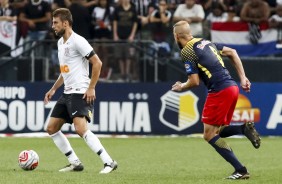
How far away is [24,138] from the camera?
20547 millimetres

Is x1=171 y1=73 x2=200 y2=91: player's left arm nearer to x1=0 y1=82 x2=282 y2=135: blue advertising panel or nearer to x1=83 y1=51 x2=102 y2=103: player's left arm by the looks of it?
x1=83 y1=51 x2=102 y2=103: player's left arm

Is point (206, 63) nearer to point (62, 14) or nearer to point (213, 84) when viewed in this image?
point (213, 84)

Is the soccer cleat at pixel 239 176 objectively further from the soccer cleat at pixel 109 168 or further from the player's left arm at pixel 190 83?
the soccer cleat at pixel 109 168

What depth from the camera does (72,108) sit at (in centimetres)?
1268

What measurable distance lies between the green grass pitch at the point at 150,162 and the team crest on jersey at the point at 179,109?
0.56 metres

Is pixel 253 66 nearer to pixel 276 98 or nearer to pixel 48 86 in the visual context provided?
pixel 276 98

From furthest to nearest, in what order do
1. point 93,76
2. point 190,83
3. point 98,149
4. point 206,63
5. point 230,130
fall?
point 98,149, point 93,76, point 230,130, point 206,63, point 190,83

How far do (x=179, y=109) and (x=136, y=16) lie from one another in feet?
8.70

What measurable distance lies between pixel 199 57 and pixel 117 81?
31.6 ft

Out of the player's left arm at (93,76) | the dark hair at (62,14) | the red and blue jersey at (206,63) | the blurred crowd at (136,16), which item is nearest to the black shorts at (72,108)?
the player's left arm at (93,76)

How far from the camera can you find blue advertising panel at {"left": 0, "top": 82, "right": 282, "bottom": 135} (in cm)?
2109

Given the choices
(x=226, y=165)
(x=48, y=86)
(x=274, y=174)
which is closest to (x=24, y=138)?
(x=48, y=86)

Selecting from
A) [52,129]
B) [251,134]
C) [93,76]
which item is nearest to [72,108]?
[52,129]

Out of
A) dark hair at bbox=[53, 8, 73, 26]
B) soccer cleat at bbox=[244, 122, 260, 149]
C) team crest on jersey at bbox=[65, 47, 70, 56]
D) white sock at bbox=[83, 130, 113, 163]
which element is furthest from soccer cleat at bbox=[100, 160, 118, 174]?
dark hair at bbox=[53, 8, 73, 26]
